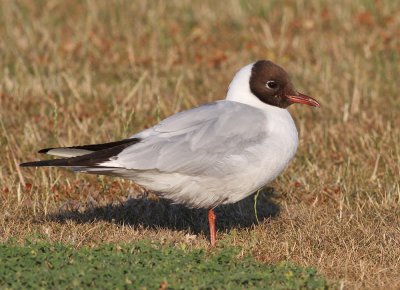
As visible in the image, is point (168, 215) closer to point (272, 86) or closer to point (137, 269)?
point (272, 86)

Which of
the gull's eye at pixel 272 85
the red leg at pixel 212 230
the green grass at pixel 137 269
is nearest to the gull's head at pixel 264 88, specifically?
the gull's eye at pixel 272 85

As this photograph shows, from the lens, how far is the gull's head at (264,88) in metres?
6.73

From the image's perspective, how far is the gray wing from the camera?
6074mm

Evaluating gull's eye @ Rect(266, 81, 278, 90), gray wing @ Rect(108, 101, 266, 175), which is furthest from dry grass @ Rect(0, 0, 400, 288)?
gull's eye @ Rect(266, 81, 278, 90)

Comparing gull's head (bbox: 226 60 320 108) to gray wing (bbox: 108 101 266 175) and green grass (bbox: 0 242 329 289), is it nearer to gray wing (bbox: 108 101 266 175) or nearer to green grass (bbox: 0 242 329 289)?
gray wing (bbox: 108 101 266 175)

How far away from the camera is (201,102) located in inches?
387

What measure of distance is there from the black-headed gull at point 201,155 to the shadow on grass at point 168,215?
70cm

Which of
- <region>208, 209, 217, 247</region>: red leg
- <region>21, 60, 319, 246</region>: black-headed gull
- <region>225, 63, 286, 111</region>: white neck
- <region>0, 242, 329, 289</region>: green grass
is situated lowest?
<region>208, 209, 217, 247</region>: red leg

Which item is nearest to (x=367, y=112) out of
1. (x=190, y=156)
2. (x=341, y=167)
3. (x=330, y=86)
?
(x=330, y=86)

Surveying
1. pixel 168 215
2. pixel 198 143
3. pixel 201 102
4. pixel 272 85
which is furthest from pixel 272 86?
pixel 201 102

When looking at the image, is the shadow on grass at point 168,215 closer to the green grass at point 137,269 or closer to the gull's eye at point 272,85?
the gull's eye at point 272,85

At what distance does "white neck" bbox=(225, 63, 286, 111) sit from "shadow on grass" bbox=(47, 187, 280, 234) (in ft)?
3.10

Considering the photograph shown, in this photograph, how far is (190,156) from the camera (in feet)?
20.0

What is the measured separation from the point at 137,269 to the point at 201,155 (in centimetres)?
111
